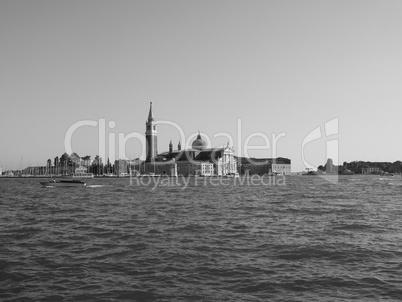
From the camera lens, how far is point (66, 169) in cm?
17325

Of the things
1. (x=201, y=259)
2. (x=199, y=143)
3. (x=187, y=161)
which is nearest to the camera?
(x=201, y=259)

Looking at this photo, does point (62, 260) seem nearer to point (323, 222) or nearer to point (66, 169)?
point (323, 222)

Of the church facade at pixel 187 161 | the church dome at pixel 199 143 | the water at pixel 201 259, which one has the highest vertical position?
the church dome at pixel 199 143

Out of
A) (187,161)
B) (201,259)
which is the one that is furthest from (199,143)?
(201,259)

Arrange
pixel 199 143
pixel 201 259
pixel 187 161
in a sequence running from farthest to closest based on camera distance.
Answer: pixel 199 143
pixel 187 161
pixel 201 259

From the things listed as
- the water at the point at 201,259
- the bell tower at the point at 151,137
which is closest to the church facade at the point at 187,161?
the bell tower at the point at 151,137

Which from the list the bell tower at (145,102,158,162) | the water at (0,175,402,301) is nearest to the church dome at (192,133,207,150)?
the bell tower at (145,102,158,162)

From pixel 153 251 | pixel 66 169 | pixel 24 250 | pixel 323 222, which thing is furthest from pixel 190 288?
pixel 66 169

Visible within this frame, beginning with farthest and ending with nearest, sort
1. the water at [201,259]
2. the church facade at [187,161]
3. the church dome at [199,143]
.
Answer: the church dome at [199,143]
the church facade at [187,161]
the water at [201,259]

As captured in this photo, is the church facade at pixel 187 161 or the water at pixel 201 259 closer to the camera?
the water at pixel 201 259

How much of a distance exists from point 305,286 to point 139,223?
1020 centimetres

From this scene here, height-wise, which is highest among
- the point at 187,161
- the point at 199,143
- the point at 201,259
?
the point at 199,143

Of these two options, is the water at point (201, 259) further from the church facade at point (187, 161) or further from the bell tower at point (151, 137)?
the bell tower at point (151, 137)

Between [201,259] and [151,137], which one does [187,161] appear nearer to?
[151,137]
